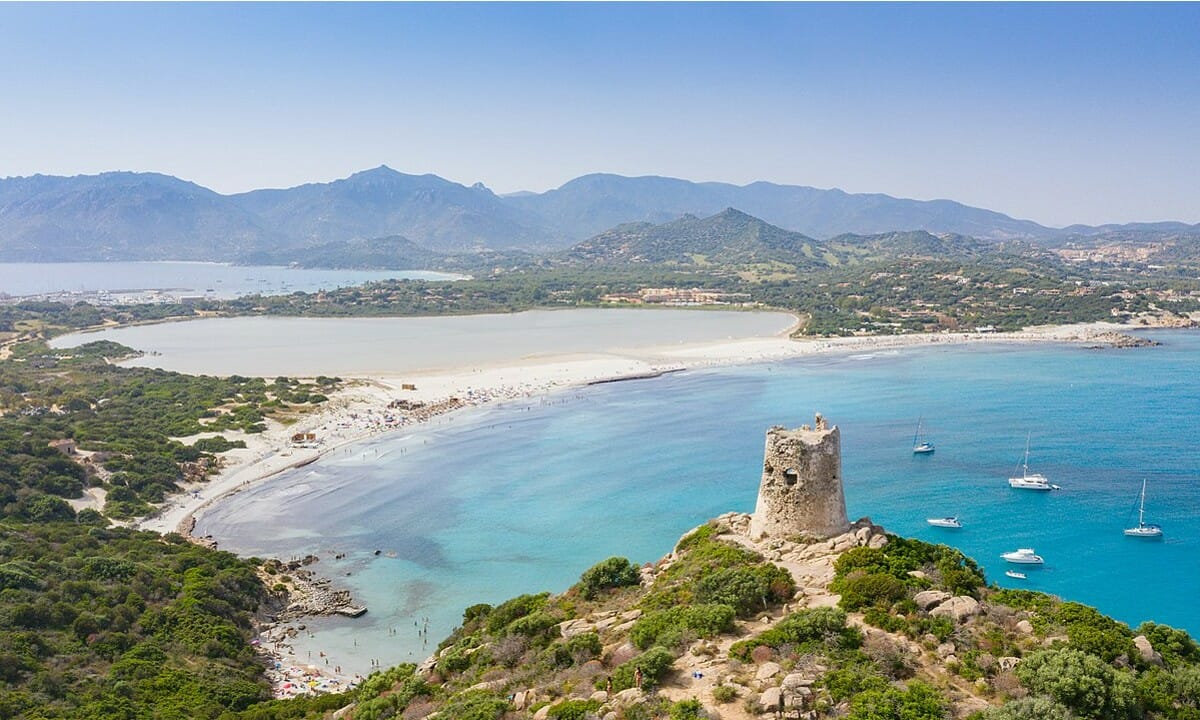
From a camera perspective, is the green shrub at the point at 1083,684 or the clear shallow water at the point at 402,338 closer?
the green shrub at the point at 1083,684

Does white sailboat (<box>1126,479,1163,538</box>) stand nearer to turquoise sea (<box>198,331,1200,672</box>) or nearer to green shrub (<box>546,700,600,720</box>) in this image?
turquoise sea (<box>198,331,1200,672</box>)

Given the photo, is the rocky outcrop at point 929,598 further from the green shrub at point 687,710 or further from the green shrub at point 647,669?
the green shrub at point 687,710

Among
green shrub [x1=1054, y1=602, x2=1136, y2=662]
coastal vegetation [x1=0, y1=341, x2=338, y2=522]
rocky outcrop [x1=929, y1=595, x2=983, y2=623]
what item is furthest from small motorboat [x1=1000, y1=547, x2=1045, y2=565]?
coastal vegetation [x1=0, y1=341, x2=338, y2=522]

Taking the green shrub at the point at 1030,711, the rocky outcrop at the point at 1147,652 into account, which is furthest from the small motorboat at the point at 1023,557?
the green shrub at the point at 1030,711

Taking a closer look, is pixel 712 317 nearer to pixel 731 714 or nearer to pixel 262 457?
pixel 262 457

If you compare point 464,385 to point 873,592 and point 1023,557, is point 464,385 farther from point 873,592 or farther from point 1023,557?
point 873,592

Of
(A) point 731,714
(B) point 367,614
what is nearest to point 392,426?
(B) point 367,614

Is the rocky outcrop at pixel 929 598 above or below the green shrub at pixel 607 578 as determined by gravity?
above
